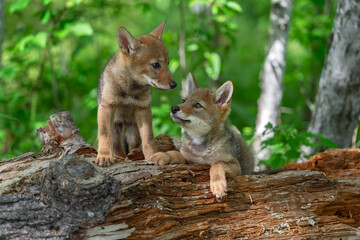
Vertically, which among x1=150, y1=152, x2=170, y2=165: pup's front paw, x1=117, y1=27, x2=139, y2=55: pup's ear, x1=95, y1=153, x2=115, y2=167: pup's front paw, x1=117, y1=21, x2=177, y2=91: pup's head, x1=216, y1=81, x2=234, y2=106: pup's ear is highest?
x1=117, y1=27, x2=139, y2=55: pup's ear

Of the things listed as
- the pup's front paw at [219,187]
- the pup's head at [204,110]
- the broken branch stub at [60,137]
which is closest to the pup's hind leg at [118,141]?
the broken branch stub at [60,137]

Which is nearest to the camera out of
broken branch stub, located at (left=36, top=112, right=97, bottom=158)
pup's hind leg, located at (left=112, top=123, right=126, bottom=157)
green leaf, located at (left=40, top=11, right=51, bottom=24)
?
broken branch stub, located at (left=36, top=112, right=97, bottom=158)

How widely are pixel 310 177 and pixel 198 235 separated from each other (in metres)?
1.45

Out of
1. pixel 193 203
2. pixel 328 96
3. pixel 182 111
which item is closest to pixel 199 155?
pixel 182 111

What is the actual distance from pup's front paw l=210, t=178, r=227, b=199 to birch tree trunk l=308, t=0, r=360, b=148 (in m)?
3.19

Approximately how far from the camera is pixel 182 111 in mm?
4227

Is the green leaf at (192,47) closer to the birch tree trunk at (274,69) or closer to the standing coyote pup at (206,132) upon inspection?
the birch tree trunk at (274,69)

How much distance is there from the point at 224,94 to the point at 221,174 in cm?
115

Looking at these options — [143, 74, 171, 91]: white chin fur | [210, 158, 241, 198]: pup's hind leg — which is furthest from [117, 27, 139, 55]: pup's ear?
[210, 158, 241, 198]: pup's hind leg

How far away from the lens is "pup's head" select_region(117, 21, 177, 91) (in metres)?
4.56

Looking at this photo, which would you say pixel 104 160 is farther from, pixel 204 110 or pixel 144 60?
pixel 144 60

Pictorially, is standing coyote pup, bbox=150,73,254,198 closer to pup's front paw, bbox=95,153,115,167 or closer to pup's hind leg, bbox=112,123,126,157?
pup's front paw, bbox=95,153,115,167

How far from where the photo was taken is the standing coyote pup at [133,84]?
4.50 metres

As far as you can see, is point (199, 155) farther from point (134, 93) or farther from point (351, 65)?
point (351, 65)
